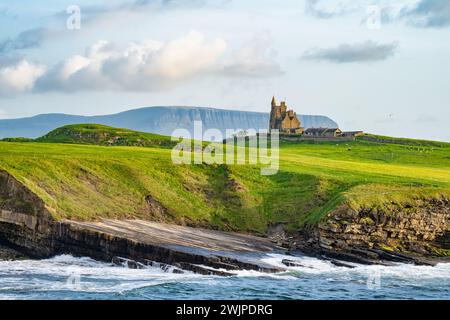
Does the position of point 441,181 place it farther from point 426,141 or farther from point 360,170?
point 426,141

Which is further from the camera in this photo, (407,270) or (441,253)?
(441,253)

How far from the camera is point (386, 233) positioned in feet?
219

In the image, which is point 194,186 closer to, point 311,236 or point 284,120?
point 311,236

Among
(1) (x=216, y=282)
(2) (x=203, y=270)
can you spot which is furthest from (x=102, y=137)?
(1) (x=216, y=282)

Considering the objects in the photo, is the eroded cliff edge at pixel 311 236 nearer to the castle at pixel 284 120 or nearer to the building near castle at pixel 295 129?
the building near castle at pixel 295 129

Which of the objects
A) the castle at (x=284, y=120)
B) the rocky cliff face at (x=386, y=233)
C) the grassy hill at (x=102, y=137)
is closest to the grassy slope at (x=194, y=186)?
the rocky cliff face at (x=386, y=233)

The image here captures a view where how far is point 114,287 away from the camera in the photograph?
1855 inches

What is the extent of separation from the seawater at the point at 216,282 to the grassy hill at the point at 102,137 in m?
43.4

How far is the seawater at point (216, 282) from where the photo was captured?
45719mm

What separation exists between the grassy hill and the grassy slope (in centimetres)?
1377

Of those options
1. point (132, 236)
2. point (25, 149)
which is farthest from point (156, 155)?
point (132, 236)

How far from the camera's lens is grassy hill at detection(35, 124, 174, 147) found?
100 m
